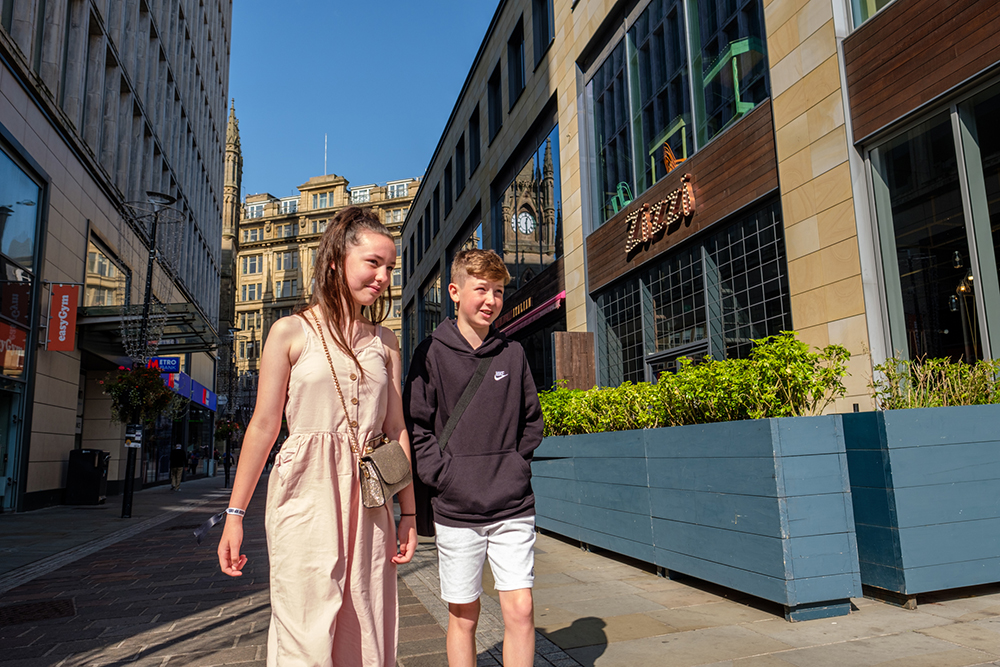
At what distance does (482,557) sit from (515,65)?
63.5 ft

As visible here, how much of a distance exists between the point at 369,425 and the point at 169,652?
297 centimetres

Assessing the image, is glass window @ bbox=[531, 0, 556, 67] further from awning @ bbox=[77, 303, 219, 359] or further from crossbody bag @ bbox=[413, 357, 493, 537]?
crossbody bag @ bbox=[413, 357, 493, 537]

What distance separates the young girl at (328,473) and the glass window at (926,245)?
6158 mm

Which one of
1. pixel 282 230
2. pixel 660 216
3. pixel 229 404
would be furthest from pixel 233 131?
pixel 660 216

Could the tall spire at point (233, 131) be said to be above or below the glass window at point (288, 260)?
above

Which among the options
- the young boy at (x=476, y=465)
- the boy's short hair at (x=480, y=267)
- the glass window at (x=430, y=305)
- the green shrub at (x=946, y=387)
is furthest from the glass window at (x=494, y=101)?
the young boy at (x=476, y=465)

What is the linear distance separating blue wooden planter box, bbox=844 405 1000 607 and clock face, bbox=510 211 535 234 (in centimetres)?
1430

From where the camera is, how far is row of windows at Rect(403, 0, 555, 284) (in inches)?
714

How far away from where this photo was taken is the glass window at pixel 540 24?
17.8 metres

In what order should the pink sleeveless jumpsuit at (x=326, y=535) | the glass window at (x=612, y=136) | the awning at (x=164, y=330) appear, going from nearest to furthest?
the pink sleeveless jumpsuit at (x=326, y=535)
the glass window at (x=612, y=136)
the awning at (x=164, y=330)

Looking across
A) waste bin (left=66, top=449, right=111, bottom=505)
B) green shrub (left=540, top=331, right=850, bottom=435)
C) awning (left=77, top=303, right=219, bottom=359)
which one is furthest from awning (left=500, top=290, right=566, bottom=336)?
waste bin (left=66, top=449, right=111, bottom=505)

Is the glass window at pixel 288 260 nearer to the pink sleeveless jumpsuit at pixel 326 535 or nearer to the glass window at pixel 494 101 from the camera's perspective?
the glass window at pixel 494 101

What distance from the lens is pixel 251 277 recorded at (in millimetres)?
82750

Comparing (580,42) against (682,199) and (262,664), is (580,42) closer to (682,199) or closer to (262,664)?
(682,199)
